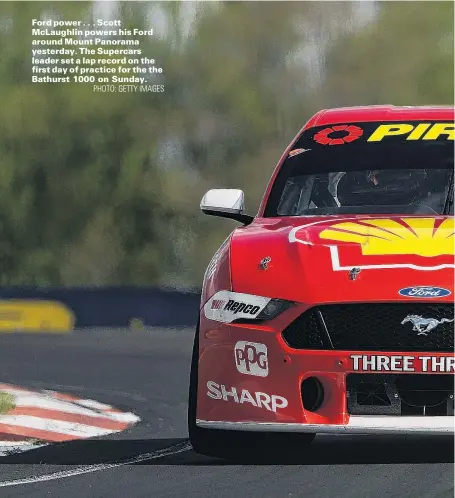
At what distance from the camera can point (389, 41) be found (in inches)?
1766

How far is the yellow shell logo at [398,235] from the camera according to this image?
20.8 feet

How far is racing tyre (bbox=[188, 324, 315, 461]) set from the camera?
22.3ft

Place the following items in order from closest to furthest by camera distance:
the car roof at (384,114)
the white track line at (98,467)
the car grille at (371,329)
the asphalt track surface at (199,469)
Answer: the asphalt track surface at (199,469)
the car grille at (371,329)
the white track line at (98,467)
the car roof at (384,114)

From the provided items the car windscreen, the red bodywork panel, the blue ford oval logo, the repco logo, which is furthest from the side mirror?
the blue ford oval logo

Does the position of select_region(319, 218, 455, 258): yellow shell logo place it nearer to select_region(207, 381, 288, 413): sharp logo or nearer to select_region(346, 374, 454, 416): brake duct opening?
select_region(346, 374, 454, 416): brake duct opening

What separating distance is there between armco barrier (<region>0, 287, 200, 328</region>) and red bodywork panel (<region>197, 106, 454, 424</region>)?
Result: 19.0 metres

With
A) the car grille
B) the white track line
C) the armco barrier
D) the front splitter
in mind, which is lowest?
the armco barrier

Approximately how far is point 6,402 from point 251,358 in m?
4.42

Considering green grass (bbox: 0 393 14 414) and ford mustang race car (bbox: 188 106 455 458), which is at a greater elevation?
ford mustang race car (bbox: 188 106 455 458)

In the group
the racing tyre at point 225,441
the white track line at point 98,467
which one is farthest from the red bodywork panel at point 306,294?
the white track line at point 98,467

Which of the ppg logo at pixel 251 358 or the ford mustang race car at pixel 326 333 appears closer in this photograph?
the ford mustang race car at pixel 326 333

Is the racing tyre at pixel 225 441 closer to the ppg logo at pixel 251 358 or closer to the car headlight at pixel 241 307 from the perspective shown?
the car headlight at pixel 241 307

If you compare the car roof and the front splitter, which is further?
the car roof

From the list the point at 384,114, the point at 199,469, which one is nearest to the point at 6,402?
the point at 384,114
